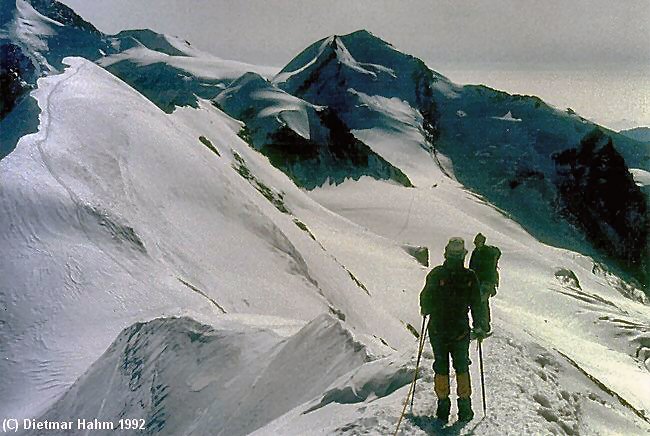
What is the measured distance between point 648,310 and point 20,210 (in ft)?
187

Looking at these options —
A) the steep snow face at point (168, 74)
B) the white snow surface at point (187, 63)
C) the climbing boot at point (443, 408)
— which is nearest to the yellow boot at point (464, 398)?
the climbing boot at point (443, 408)

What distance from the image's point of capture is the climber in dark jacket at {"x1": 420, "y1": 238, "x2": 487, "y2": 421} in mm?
7516

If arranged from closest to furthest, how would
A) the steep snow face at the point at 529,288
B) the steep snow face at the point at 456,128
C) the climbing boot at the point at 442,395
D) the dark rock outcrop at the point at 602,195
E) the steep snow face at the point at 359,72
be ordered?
the climbing boot at the point at 442,395 → the steep snow face at the point at 529,288 → the dark rock outcrop at the point at 602,195 → the steep snow face at the point at 456,128 → the steep snow face at the point at 359,72

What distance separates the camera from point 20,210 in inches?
654

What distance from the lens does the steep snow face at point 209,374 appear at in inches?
398

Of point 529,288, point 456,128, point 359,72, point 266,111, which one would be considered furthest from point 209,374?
point 456,128

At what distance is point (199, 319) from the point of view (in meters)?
12.5

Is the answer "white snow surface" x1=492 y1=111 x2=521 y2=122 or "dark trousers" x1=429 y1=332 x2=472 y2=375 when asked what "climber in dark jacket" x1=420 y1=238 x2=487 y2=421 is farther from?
"white snow surface" x1=492 y1=111 x2=521 y2=122

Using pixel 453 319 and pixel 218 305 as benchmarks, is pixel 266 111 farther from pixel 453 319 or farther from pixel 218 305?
pixel 453 319

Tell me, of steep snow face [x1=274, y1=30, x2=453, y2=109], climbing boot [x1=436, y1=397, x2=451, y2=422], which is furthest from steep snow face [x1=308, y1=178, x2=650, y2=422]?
steep snow face [x1=274, y1=30, x2=453, y2=109]

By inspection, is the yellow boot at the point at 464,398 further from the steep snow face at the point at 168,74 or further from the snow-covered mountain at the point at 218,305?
the steep snow face at the point at 168,74

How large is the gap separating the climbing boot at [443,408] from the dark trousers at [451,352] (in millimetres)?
352

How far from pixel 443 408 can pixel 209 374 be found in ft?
16.3

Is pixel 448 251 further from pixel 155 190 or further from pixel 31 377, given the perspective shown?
pixel 155 190
